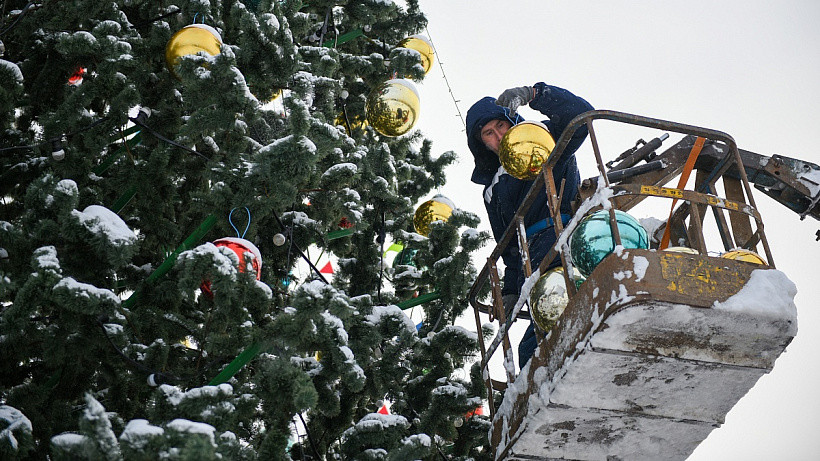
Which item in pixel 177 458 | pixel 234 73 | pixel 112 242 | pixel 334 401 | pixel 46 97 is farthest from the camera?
pixel 46 97

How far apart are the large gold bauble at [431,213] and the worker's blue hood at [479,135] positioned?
1.38 ft

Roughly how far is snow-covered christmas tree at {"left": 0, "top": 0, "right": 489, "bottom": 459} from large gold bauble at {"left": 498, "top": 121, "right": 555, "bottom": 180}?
0.86m

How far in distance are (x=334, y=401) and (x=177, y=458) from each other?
2.06 metres

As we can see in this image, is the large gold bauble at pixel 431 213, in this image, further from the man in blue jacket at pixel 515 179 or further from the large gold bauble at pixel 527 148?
the large gold bauble at pixel 527 148

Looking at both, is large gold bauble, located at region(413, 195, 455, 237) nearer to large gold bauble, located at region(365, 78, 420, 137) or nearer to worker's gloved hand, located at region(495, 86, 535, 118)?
large gold bauble, located at region(365, 78, 420, 137)

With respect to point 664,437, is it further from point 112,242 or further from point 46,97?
point 46,97

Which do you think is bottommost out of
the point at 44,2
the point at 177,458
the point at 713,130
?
the point at 177,458

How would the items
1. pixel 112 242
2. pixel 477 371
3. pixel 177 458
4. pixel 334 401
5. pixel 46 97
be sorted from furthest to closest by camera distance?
1. pixel 477 371
2. pixel 46 97
3. pixel 334 401
4. pixel 112 242
5. pixel 177 458

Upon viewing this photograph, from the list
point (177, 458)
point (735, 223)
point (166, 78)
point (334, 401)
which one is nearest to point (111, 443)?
point (177, 458)

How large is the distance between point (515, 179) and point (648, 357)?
8.38ft

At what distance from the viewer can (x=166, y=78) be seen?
584cm

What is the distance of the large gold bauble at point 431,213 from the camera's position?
7500 mm

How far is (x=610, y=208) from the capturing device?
451 cm

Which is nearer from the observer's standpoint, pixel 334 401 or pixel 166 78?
pixel 334 401
